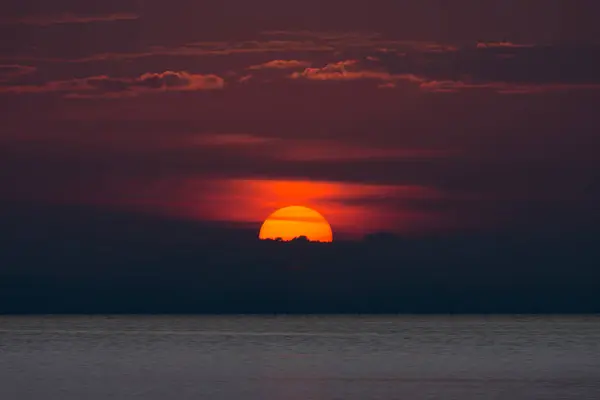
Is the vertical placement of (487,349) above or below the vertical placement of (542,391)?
above

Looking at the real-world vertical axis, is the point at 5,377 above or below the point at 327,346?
below

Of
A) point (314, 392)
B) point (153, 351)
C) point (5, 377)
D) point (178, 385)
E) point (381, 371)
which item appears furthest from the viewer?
point (153, 351)

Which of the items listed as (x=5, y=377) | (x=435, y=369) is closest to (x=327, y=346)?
(x=435, y=369)

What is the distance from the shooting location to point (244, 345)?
322 feet

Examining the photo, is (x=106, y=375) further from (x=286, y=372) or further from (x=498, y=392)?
(x=498, y=392)

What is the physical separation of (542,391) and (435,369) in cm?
1449

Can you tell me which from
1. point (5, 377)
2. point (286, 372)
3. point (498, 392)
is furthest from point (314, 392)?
point (5, 377)

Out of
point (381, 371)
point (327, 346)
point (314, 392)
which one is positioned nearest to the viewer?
point (314, 392)

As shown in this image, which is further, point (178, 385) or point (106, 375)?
point (106, 375)

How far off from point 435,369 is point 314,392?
655 inches

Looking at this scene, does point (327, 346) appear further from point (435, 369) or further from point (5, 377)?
point (5, 377)

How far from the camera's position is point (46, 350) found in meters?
90.4

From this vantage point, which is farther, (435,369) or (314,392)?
(435,369)

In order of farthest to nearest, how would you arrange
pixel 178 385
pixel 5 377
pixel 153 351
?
pixel 153 351
pixel 5 377
pixel 178 385
